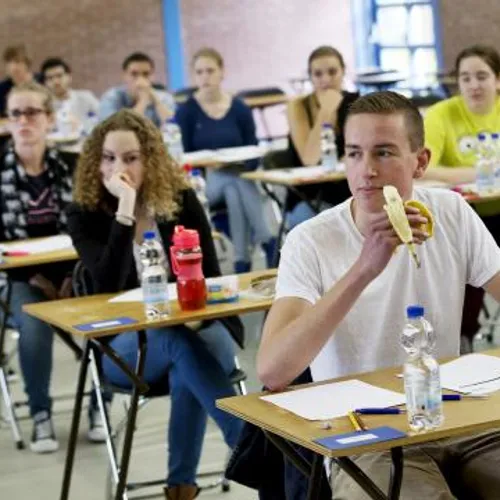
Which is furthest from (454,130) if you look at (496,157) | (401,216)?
(401,216)

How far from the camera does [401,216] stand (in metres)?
2.87

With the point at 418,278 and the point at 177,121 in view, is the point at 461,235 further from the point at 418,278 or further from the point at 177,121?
the point at 177,121

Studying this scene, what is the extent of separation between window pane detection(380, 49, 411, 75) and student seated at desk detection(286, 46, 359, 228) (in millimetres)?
5464

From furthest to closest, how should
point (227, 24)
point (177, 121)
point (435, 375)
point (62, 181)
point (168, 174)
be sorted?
point (227, 24)
point (177, 121)
point (62, 181)
point (168, 174)
point (435, 375)

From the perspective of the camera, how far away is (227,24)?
1473 centimetres

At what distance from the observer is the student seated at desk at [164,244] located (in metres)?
4.30

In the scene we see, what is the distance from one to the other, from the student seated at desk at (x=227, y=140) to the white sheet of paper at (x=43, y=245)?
8.08 ft

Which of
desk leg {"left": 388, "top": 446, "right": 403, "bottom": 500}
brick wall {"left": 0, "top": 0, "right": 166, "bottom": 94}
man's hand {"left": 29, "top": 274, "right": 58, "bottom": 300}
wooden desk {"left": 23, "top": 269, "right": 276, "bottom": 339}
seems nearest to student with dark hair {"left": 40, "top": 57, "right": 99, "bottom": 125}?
brick wall {"left": 0, "top": 0, "right": 166, "bottom": 94}

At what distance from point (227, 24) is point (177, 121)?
5.98 meters

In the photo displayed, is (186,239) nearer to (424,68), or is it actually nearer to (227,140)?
(227,140)

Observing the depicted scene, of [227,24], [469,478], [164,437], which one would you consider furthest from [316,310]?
[227,24]

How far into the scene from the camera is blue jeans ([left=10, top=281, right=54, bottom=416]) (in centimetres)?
547

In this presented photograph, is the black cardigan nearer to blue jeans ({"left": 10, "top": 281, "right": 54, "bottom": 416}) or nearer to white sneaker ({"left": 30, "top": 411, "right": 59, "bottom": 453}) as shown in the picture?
blue jeans ({"left": 10, "top": 281, "right": 54, "bottom": 416})

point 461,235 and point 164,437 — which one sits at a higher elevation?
point 461,235
